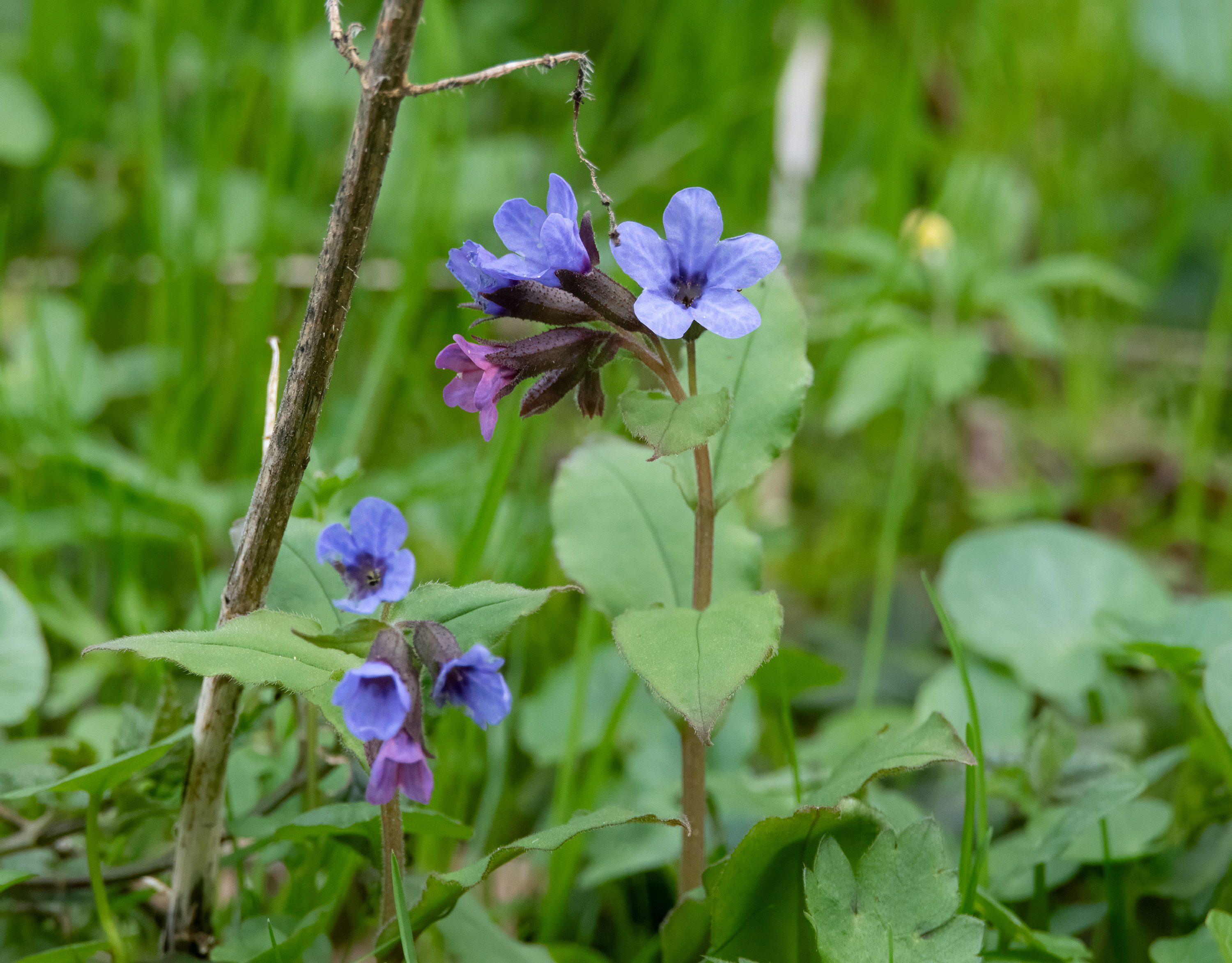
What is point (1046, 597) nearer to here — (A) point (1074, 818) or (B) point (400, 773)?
(A) point (1074, 818)

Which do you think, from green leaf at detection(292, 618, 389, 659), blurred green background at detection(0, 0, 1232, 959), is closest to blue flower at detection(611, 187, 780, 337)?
green leaf at detection(292, 618, 389, 659)

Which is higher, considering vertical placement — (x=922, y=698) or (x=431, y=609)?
(x=431, y=609)

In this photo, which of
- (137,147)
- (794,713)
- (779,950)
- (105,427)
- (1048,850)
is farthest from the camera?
(137,147)

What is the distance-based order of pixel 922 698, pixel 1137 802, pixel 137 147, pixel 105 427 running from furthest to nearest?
pixel 137 147 → pixel 105 427 → pixel 922 698 → pixel 1137 802

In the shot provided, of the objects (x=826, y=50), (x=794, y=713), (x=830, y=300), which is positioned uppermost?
(x=826, y=50)

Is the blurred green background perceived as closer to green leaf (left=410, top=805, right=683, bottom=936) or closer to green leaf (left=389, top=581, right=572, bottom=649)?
green leaf (left=389, top=581, right=572, bottom=649)

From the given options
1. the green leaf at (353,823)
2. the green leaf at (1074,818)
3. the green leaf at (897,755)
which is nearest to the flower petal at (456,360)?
the green leaf at (353,823)

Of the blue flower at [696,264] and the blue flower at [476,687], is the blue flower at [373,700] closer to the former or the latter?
the blue flower at [476,687]

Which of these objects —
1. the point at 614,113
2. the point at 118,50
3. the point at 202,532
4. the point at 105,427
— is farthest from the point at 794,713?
the point at 118,50

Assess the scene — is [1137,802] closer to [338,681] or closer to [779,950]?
[779,950]
